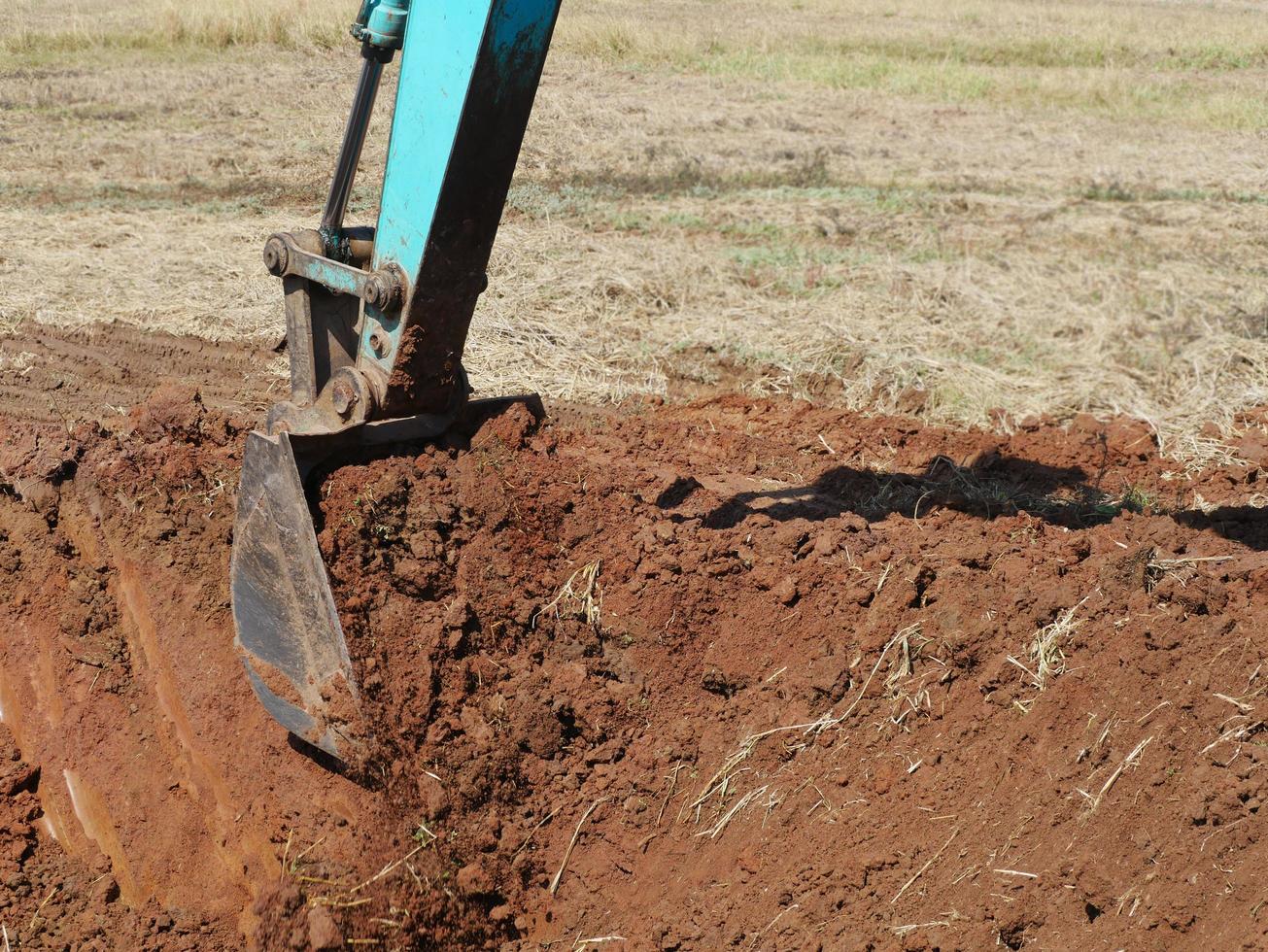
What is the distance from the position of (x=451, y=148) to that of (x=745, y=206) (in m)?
8.04

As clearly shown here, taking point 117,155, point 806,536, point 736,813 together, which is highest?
point 117,155

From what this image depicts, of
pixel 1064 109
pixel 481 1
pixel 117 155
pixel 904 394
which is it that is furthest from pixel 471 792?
pixel 1064 109

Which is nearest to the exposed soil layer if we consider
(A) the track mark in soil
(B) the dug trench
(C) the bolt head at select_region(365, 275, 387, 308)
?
(B) the dug trench

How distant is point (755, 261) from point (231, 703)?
238 inches

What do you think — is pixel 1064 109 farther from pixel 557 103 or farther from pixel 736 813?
pixel 736 813

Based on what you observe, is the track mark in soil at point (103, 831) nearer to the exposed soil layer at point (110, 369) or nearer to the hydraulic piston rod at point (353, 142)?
the hydraulic piston rod at point (353, 142)

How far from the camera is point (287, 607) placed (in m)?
3.39

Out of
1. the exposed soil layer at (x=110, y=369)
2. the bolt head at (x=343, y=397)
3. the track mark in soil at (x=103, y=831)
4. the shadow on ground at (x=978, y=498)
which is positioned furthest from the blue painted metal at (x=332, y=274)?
the exposed soil layer at (x=110, y=369)

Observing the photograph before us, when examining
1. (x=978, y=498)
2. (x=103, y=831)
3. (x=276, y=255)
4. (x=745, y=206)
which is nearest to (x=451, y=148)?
(x=276, y=255)

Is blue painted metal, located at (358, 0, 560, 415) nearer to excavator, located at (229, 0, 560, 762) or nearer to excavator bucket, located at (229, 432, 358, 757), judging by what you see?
excavator, located at (229, 0, 560, 762)

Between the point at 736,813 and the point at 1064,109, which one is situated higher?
the point at 1064,109

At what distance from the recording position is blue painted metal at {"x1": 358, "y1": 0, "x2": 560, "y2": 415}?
2828mm

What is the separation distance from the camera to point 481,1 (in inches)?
108

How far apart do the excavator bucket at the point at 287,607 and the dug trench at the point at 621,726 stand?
0.12 m
